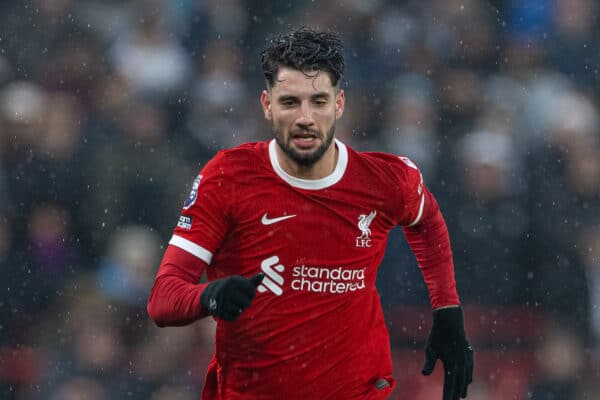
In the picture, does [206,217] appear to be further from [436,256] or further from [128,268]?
[128,268]

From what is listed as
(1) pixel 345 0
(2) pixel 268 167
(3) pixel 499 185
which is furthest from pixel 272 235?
(1) pixel 345 0

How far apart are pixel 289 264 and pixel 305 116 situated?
1.62 feet

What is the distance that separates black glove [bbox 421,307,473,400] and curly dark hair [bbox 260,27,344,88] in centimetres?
105

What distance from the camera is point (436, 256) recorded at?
4016 millimetres

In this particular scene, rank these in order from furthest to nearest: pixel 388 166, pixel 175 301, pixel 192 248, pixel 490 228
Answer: pixel 490 228
pixel 388 166
pixel 192 248
pixel 175 301

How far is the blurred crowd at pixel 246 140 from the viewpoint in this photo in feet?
18.6

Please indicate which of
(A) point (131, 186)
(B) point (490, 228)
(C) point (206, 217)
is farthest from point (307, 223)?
(B) point (490, 228)

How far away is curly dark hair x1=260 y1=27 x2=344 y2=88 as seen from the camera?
136 inches

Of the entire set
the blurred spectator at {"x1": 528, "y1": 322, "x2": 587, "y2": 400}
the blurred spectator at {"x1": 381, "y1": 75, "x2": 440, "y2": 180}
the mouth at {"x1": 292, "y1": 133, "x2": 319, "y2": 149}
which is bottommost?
the blurred spectator at {"x1": 528, "y1": 322, "x2": 587, "y2": 400}

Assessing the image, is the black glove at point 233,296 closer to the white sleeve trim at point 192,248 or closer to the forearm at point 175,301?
the forearm at point 175,301

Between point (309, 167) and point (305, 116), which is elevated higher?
point (305, 116)

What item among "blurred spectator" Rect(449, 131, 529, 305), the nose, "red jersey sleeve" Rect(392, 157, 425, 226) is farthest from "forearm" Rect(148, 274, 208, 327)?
"blurred spectator" Rect(449, 131, 529, 305)

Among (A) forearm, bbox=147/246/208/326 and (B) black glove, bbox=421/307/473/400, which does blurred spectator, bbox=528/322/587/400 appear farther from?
(A) forearm, bbox=147/246/208/326

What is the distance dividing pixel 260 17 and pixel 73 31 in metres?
1.14
